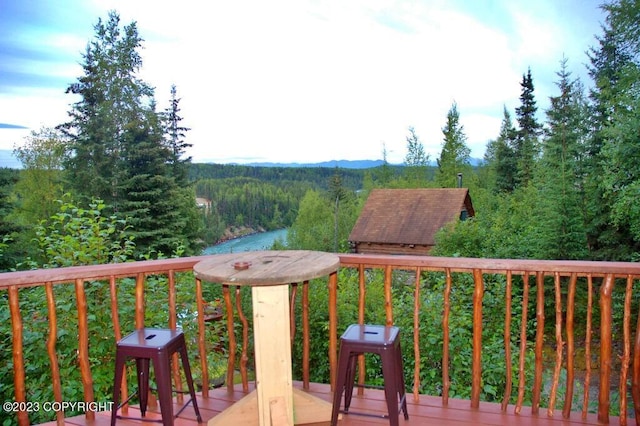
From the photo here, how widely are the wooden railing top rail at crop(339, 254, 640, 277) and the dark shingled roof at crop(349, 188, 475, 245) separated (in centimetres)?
1274

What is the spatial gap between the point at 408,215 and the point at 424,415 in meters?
14.0

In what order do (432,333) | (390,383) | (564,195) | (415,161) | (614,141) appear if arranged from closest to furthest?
Result: 1. (390,383)
2. (432,333)
3. (614,141)
4. (564,195)
5. (415,161)

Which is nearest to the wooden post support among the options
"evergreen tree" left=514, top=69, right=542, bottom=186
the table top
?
the table top

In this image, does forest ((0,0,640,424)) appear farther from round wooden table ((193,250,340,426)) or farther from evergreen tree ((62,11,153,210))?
round wooden table ((193,250,340,426))

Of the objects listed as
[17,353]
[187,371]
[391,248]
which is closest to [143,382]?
[187,371]

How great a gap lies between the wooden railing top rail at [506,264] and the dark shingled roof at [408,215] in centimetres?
1274

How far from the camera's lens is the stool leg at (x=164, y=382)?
6.29ft

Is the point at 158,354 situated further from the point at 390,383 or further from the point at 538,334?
the point at 538,334

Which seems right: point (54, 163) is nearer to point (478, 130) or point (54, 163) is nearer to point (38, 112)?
point (38, 112)

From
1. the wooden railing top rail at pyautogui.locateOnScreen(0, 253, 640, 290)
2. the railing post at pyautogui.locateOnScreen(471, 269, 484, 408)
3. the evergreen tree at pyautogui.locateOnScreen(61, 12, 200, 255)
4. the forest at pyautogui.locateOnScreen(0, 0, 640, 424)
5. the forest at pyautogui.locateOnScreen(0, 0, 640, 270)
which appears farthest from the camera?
the evergreen tree at pyautogui.locateOnScreen(61, 12, 200, 255)

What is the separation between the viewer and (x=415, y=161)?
23734mm

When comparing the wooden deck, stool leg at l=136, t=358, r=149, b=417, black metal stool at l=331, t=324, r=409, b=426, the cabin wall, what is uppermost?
black metal stool at l=331, t=324, r=409, b=426

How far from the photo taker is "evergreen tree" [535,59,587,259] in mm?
9633

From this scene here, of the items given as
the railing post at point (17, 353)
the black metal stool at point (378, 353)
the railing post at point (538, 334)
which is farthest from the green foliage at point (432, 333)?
the railing post at point (17, 353)
